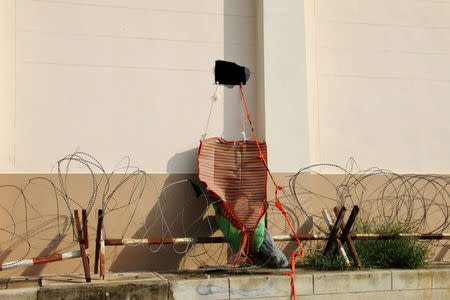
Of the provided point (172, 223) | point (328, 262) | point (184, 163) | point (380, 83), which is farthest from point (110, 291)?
point (380, 83)

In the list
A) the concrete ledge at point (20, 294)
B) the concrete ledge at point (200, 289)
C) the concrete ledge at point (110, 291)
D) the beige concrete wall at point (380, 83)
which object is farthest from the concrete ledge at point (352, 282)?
the concrete ledge at point (20, 294)

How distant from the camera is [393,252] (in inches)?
215

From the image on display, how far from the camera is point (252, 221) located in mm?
5312

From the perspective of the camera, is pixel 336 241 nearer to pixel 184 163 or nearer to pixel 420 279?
pixel 420 279

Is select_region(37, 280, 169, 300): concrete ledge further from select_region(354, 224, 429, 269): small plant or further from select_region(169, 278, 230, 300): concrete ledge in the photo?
select_region(354, 224, 429, 269): small plant

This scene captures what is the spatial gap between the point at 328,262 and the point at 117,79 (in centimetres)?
283

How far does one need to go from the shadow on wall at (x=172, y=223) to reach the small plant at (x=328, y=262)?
3.60ft

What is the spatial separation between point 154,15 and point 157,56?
0.45 meters

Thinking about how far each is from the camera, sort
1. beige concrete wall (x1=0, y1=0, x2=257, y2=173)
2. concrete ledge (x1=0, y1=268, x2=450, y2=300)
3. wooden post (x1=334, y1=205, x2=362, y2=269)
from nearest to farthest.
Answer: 1. concrete ledge (x1=0, y1=268, x2=450, y2=300)
2. wooden post (x1=334, y1=205, x2=362, y2=269)
3. beige concrete wall (x1=0, y1=0, x2=257, y2=173)

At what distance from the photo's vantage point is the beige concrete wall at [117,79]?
550 cm

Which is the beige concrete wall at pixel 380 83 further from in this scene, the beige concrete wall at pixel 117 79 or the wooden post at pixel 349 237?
the wooden post at pixel 349 237

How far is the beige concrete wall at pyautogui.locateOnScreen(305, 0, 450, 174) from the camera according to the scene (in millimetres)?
6320

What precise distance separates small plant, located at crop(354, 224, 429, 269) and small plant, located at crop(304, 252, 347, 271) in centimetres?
30

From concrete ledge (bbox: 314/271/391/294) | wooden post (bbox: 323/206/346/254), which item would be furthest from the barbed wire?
concrete ledge (bbox: 314/271/391/294)
